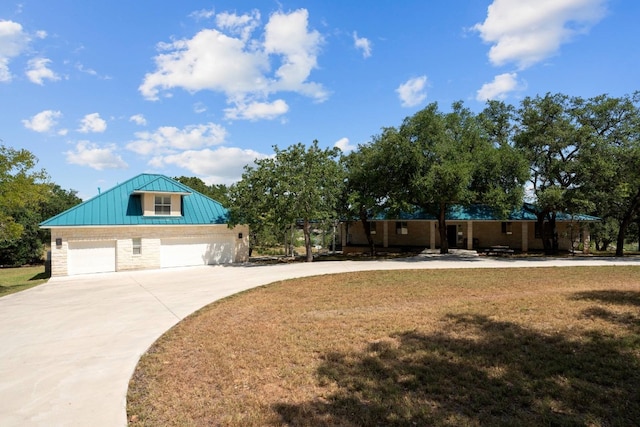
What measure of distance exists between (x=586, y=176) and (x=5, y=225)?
31186 mm

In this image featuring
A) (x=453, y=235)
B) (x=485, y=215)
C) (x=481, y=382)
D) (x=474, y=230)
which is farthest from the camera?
(x=453, y=235)

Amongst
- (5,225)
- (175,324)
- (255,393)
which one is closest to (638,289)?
(255,393)

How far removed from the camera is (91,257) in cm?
1831

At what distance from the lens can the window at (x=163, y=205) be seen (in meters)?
20.4

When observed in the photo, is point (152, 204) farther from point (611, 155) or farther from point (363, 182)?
point (611, 155)

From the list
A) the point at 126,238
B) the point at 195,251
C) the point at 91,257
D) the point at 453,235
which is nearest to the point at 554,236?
the point at 453,235

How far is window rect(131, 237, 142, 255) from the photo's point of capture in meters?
19.3

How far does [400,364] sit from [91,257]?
17.9m

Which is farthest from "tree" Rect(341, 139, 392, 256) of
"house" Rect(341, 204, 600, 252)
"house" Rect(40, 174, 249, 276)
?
"house" Rect(40, 174, 249, 276)

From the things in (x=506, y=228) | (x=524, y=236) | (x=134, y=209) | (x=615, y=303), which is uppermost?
(x=134, y=209)

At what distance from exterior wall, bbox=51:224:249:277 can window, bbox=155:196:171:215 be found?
102 cm

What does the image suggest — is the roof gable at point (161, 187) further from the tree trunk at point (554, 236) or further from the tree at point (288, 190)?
the tree trunk at point (554, 236)

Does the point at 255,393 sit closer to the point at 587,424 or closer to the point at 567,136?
the point at 587,424

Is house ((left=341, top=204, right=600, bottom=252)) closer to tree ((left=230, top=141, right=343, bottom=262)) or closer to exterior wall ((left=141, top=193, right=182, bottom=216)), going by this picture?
tree ((left=230, top=141, right=343, bottom=262))
